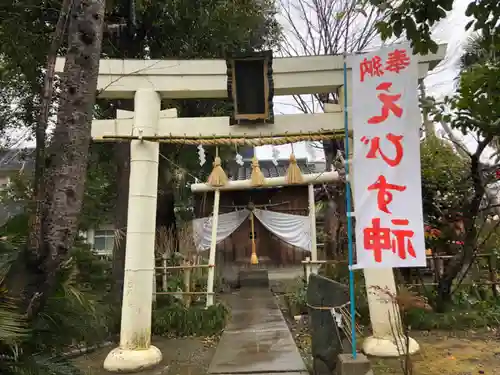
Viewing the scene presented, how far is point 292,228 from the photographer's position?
1246 centimetres

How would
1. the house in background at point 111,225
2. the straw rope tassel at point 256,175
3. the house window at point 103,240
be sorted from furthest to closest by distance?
the house window at point 103,240 → the house in background at point 111,225 → the straw rope tassel at point 256,175

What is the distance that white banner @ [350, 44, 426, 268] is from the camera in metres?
4.55

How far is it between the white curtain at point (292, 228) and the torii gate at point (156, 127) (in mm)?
5840

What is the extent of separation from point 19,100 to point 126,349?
846 centimetres

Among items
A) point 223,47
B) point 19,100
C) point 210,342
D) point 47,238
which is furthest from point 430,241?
point 19,100

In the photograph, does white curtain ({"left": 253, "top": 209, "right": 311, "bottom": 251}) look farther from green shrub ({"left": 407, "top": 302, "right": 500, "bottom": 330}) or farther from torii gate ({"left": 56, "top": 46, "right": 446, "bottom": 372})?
torii gate ({"left": 56, "top": 46, "right": 446, "bottom": 372})

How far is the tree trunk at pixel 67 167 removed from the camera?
2.76m

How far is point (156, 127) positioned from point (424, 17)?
3933 millimetres

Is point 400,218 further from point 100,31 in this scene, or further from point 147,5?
point 147,5

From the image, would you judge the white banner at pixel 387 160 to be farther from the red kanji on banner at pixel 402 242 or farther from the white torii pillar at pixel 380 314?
the white torii pillar at pixel 380 314

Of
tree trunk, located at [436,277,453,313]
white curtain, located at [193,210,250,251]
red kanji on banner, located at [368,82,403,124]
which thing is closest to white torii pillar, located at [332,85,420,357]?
red kanji on banner, located at [368,82,403,124]

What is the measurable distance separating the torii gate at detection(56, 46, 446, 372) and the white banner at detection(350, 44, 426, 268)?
134 centimetres

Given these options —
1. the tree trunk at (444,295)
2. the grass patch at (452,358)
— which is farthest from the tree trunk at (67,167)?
the tree trunk at (444,295)

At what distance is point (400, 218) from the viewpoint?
4.62 meters
